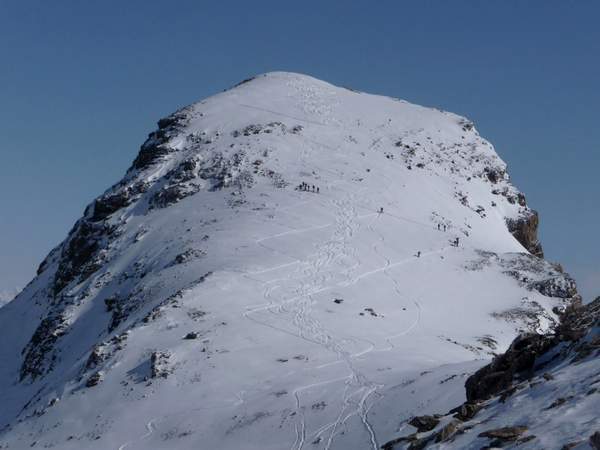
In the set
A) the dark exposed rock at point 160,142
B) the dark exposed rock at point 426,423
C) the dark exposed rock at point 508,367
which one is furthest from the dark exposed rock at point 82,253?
the dark exposed rock at point 426,423

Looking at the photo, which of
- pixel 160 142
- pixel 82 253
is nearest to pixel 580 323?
pixel 82 253

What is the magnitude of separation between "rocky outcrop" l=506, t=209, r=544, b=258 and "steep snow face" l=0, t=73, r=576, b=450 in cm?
25

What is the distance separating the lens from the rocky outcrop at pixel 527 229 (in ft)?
238

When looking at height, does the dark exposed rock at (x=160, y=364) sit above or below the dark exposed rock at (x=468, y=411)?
above

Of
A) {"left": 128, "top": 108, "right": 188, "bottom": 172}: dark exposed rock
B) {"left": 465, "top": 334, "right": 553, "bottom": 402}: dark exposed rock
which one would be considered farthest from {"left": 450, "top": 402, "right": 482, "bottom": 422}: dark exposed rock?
{"left": 128, "top": 108, "right": 188, "bottom": 172}: dark exposed rock

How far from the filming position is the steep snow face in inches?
1140

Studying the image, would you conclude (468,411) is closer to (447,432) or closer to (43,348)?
(447,432)

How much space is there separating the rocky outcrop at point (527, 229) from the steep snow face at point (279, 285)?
25cm

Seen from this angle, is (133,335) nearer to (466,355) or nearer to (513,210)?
(466,355)

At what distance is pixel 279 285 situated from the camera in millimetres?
44656

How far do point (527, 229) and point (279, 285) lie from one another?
3879 cm

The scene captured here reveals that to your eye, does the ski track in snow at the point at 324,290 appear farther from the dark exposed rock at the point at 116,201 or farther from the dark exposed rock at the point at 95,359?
the dark exposed rock at the point at 116,201

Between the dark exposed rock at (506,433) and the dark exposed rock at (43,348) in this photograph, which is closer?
the dark exposed rock at (506,433)

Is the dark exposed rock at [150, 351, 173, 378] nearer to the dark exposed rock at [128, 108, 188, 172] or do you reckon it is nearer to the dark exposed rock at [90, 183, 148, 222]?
the dark exposed rock at [90, 183, 148, 222]
